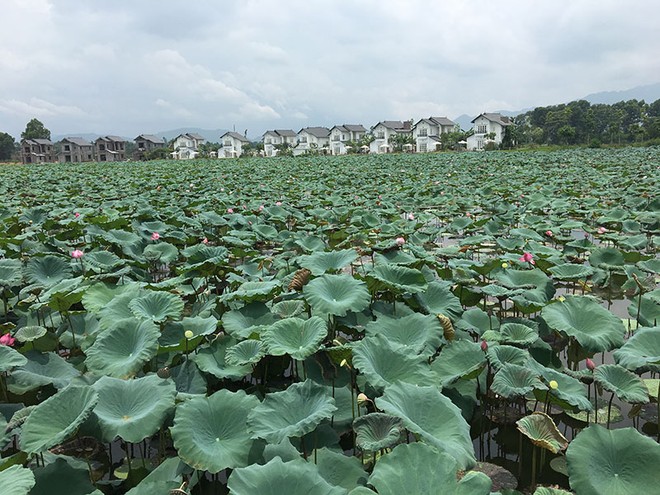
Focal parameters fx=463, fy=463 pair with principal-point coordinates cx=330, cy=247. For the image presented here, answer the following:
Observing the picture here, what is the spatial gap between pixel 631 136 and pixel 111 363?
81580mm

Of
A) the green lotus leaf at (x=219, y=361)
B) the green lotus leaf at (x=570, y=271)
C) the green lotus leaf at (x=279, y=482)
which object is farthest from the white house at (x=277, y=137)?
the green lotus leaf at (x=279, y=482)

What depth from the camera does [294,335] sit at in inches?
99.2

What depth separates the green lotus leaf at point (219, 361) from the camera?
98.5 inches

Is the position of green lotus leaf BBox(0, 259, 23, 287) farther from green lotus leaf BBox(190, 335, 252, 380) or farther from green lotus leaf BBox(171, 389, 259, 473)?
green lotus leaf BBox(171, 389, 259, 473)

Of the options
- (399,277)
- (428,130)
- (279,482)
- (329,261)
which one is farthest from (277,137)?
(279,482)

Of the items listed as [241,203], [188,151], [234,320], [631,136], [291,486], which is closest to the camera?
[291,486]

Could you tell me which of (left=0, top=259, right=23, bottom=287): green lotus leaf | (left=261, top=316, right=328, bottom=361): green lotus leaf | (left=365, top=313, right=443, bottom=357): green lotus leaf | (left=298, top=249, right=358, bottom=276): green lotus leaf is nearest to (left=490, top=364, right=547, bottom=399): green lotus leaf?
(left=365, top=313, right=443, bottom=357): green lotus leaf

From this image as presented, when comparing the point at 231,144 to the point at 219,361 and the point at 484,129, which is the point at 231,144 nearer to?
the point at 484,129

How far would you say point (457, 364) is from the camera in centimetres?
255

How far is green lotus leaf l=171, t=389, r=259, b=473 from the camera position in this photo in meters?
1.78

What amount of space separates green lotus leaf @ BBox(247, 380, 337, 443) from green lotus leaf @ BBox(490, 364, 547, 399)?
31.4 inches

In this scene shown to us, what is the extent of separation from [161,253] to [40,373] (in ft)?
8.21

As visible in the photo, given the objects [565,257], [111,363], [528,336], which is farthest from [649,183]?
[111,363]

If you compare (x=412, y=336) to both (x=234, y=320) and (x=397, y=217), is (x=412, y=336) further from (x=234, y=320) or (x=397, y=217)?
(x=397, y=217)
